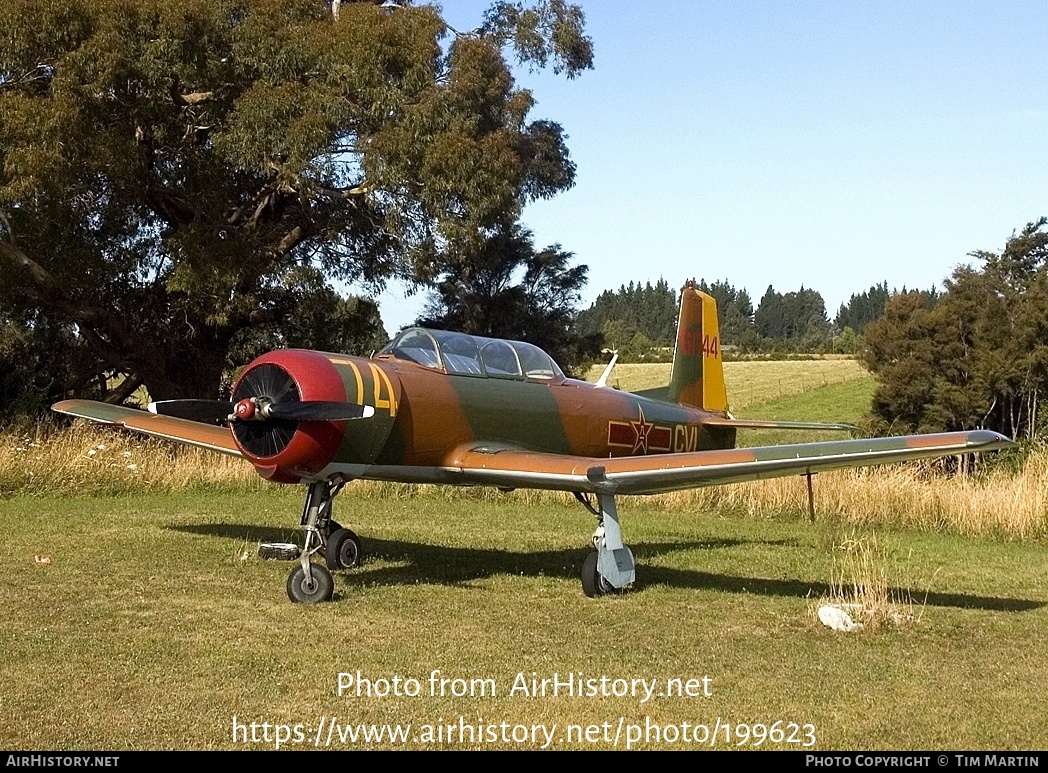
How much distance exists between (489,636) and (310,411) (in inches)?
81.8

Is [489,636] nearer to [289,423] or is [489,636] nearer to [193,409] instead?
[289,423]

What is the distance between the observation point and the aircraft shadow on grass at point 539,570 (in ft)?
29.5

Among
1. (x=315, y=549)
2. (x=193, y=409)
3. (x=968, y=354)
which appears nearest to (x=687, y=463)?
(x=315, y=549)

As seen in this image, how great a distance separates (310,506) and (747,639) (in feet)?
11.8

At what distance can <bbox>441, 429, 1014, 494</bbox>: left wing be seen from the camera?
7.83 meters

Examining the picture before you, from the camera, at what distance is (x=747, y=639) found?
7.30 m

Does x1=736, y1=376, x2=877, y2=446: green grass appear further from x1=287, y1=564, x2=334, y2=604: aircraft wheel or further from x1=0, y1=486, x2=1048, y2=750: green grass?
x1=287, y1=564, x2=334, y2=604: aircraft wheel

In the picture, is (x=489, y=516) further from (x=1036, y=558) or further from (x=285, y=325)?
(x=285, y=325)

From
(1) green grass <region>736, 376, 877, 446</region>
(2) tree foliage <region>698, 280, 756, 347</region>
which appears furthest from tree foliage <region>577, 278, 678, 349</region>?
(1) green grass <region>736, 376, 877, 446</region>

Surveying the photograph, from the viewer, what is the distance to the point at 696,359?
13.7 m

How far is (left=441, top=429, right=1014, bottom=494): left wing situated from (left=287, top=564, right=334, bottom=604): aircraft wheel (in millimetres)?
1450

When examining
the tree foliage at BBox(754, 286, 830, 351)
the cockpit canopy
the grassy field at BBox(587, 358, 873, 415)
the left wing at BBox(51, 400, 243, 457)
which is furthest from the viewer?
the tree foliage at BBox(754, 286, 830, 351)

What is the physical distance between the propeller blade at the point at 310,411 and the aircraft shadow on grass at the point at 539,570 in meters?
1.81
